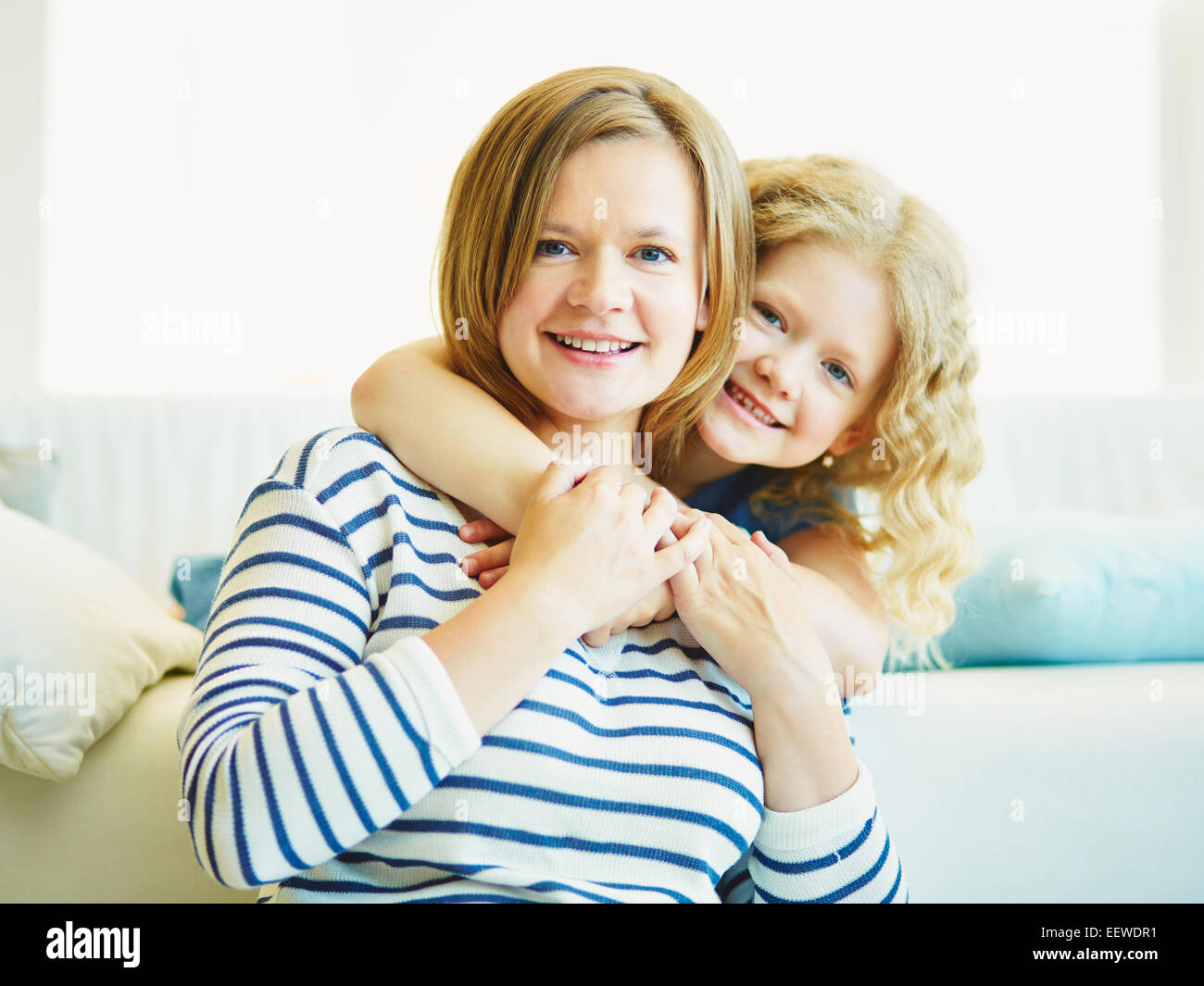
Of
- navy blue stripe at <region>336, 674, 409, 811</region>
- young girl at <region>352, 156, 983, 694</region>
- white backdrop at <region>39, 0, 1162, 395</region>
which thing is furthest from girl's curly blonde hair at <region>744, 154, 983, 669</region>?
white backdrop at <region>39, 0, 1162, 395</region>

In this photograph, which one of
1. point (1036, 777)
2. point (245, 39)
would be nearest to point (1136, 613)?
point (1036, 777)

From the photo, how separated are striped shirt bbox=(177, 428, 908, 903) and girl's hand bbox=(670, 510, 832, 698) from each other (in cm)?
4

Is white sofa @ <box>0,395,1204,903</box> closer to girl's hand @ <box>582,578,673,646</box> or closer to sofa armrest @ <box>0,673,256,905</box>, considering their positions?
sofa armrest @ <box>0,673,256,905</box>

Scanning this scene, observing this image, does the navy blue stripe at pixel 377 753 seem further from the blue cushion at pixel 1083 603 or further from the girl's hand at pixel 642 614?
the blue cushion at pixel 1083 603

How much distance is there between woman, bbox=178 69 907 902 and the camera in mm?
664

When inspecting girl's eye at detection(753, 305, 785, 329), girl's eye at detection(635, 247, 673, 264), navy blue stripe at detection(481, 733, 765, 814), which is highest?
girl's eye at detection(635, 247, 673, 264)

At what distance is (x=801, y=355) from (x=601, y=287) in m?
0.30

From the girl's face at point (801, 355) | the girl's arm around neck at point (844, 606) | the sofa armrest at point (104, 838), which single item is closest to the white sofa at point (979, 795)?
the sofa armrest at point (104, 838)

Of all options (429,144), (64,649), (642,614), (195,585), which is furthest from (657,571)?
(429,144)

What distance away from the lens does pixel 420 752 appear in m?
0.66

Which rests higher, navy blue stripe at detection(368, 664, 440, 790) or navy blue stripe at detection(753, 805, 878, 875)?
navy blue stripe at detection(368, 664, 440, 790)

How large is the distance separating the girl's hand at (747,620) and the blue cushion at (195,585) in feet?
3.04

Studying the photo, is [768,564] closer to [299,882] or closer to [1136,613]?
[299,882]
